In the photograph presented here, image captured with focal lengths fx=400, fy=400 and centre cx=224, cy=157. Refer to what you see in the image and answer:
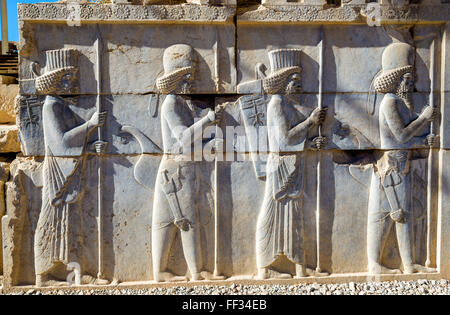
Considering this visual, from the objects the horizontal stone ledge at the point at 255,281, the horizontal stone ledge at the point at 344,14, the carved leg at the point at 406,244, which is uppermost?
the horizontal stone ledge at the point at 344,14

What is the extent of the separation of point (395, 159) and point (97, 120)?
3247 millimetres

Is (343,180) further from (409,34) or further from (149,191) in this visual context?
(149,191)

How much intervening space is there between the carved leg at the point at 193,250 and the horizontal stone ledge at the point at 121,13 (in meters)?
2.23

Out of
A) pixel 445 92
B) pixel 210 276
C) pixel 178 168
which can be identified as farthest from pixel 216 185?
pixel 445 92

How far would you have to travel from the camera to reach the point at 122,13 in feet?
13.5

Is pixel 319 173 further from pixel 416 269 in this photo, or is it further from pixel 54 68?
pixel 54 68

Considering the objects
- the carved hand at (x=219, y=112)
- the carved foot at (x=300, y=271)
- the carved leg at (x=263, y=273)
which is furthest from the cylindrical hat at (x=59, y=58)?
the carved foot at (x=300, y=271)

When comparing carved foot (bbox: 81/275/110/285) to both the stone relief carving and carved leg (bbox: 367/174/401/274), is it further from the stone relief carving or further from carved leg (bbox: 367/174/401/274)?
carved leg (bbox: 367/174/401/274)

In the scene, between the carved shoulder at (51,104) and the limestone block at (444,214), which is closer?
the carved shoulder at (51,104)

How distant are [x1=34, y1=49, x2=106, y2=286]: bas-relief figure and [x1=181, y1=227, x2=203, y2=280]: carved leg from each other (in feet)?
3.87

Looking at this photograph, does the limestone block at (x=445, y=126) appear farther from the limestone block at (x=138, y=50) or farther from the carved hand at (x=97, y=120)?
Answer: the carved hand at (x=97, y=120)

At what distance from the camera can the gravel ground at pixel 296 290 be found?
4250mm

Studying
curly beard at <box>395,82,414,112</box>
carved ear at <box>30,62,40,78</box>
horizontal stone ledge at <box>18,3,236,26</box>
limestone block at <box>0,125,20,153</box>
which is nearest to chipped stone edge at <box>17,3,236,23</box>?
horizontal stone ledge at <box>18,3,236,26</box>

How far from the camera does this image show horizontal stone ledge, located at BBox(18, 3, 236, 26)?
405 centimetres
